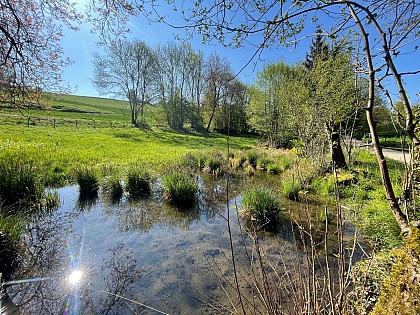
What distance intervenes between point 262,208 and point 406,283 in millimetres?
4628

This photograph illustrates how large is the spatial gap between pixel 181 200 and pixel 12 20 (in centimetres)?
626

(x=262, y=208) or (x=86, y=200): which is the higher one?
(x=262, y=208)

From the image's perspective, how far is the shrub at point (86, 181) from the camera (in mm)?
7109

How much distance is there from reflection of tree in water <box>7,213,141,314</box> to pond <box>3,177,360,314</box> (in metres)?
0.01

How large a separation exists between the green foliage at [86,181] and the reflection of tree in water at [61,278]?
2725mm

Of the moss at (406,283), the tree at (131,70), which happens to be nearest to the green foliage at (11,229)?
the moss at (406,283)

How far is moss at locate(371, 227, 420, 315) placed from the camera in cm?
78

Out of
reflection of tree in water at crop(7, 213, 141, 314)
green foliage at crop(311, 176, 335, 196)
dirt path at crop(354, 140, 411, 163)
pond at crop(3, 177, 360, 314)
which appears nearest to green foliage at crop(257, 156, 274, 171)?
green foliage at crop(311, 176, 335, 196)

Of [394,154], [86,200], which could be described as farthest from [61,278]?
[394,154]

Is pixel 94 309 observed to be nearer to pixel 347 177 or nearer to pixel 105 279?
pixel 105 279

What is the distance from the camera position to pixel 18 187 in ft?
18.5

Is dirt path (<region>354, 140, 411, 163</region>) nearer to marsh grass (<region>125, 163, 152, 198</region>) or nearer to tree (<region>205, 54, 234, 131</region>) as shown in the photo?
tree (<region>205, 54, 234, 131</region>)

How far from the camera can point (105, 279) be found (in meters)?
3.29

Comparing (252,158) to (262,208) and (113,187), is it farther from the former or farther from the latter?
(113,187)
